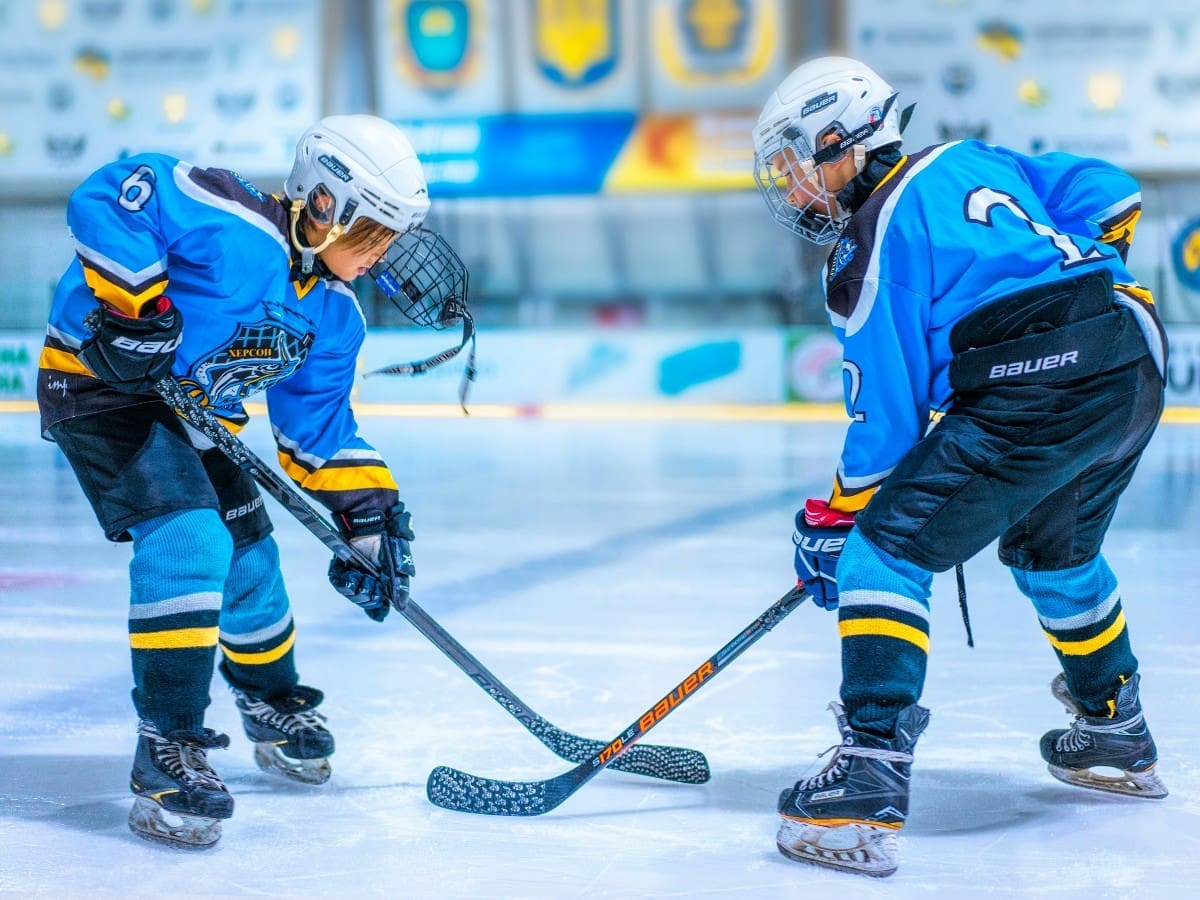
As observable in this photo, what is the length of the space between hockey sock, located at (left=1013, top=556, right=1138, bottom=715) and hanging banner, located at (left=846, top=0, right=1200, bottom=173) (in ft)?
27.4

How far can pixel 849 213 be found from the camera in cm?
201

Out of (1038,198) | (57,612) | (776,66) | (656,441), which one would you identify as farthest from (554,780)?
(776,66)

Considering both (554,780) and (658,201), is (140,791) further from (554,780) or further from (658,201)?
(658,201)

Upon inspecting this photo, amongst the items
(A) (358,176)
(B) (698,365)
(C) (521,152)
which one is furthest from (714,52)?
(A) (358,176)

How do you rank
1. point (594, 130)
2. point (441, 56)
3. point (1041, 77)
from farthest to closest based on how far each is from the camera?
point (441, 56) → point (594, 130) → point (1041, 77)

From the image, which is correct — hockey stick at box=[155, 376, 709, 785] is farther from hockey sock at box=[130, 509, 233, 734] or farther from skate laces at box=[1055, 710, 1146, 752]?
skate laces at box=[1055, 710, 1146, 752]

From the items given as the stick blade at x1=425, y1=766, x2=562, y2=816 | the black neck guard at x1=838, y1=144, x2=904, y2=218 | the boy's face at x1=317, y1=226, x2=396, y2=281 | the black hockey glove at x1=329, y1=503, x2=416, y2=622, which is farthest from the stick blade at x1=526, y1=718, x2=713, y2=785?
the black neck guard at x1=838, y1=144, x2=904, y2=218

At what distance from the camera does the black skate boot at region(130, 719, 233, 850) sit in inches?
75.8

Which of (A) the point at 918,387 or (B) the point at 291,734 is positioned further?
(B) the point at 291,734

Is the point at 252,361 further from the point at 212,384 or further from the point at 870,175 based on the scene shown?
the point at 870,175

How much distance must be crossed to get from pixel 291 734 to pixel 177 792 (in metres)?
0.33

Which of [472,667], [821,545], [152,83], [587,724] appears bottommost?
[587,724]

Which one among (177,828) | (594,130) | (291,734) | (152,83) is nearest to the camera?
(177,828)

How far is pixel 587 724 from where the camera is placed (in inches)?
99.0
